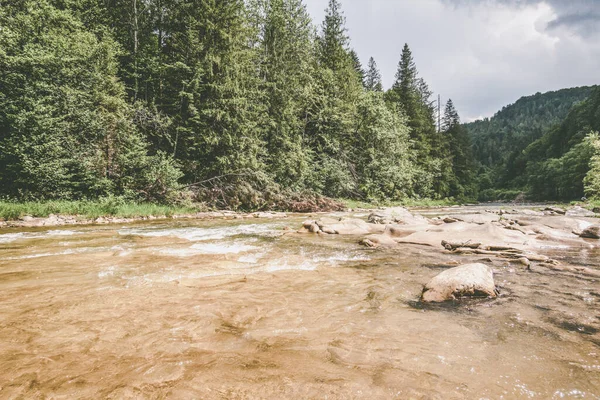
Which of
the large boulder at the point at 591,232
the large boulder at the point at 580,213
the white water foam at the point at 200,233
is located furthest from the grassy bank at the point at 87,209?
the large boulder at the point at 580,213

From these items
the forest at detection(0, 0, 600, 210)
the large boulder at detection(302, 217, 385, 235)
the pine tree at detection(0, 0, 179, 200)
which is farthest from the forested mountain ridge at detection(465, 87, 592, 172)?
the pine tree at detection(0, 0, 179, 200)

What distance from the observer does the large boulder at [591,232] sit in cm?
865

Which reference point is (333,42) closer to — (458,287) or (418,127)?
(418,127)

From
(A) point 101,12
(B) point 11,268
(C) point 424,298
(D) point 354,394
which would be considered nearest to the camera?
(D) point 354,394

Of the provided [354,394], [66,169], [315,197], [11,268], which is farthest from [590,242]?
[66,169]

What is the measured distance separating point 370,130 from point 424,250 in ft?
73.6

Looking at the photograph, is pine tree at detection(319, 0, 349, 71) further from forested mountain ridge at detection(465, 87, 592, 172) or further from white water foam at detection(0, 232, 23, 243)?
forested mountain ridge at detection(465, 87, 592, 172)

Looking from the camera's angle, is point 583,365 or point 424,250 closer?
point 583,365

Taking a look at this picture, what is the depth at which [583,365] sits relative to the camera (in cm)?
223

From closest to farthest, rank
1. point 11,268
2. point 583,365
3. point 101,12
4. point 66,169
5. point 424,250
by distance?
1. point 583,365
2. point 11,268
3. point 424,250
4. point 66,169
5. point 101,12

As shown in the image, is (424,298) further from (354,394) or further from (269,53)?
(269,53)

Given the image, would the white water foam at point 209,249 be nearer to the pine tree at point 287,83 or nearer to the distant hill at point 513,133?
the pine tree at point 287,83

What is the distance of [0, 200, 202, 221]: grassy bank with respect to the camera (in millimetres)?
11617

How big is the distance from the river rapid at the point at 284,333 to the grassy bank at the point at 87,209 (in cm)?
814
